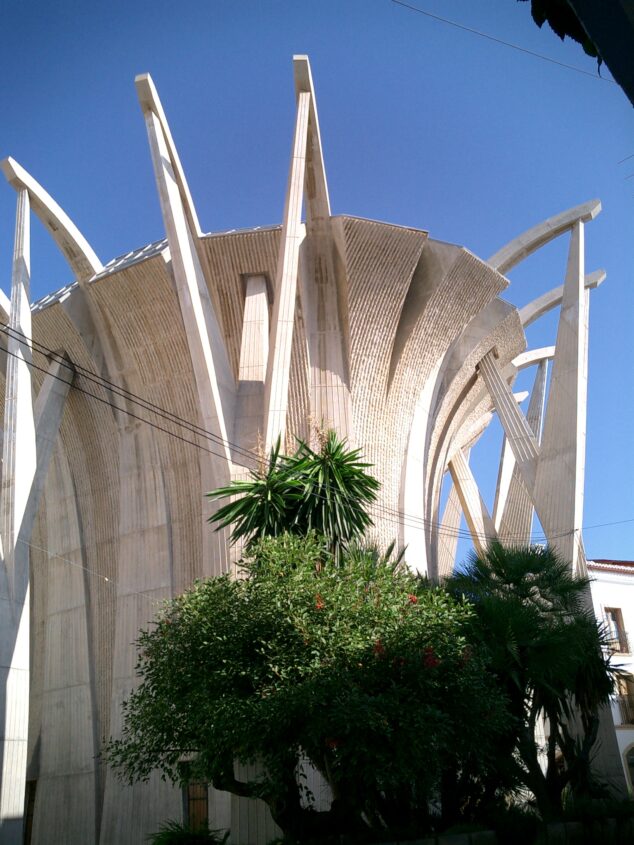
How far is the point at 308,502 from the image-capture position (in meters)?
14.6

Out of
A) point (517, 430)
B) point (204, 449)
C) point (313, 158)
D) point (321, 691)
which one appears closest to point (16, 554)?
point (204, 449)

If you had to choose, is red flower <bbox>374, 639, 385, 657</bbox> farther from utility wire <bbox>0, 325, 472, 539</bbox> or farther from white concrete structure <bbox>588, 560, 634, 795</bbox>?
white concrete structure <bbox>588, 560, 634, 795</bbox>

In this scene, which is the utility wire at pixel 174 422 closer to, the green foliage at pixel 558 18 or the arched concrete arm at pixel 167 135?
the arched concrete arm at pixel 167 135

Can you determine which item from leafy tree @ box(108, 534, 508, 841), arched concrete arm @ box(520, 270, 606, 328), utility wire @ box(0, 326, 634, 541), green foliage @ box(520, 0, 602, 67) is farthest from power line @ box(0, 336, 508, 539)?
green foliage @ box(520, 0, 602, 67)

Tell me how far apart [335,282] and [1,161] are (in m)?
9.38

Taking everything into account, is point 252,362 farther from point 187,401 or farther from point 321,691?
point 321,691

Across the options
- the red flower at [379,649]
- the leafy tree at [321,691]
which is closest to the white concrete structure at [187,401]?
the leafy tree at [321,691]

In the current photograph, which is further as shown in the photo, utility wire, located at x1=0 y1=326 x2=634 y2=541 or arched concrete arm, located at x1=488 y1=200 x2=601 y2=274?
arched concrete arm, located at x1=488 y1=200 x2=601 y2=274

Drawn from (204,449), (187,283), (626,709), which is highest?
(187,283)

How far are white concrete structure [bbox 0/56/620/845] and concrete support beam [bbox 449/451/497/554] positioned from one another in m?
4.05

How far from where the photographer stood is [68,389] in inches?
968

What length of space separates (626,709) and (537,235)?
16158 millimetres

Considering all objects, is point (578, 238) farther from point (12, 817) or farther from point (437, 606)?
point (12, 817)

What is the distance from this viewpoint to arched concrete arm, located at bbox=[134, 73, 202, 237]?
→ 19.3 metres
